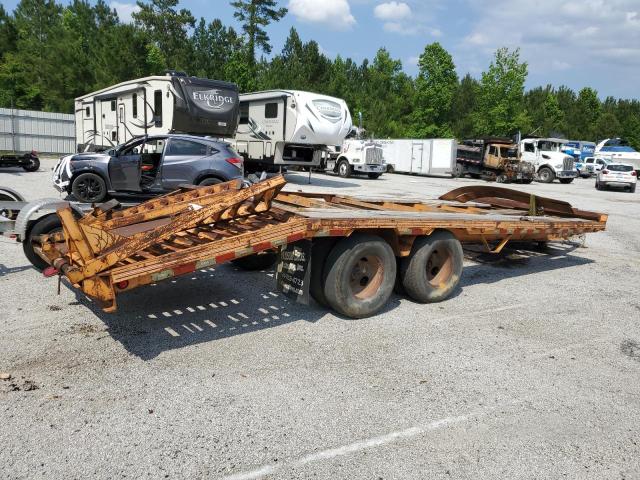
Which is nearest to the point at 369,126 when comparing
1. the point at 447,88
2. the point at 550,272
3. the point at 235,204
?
the point at 447,88

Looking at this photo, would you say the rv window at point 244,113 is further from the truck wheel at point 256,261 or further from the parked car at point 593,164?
the parked car at point 593,164

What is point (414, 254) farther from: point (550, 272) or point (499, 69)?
point (499, 69)

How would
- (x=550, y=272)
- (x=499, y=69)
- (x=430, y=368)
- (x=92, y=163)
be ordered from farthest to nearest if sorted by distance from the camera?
(x=499, y=69) → (x=92, y=163) → (x=550, y=272) → (x=430, y=368)

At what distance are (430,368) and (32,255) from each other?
4768 mm

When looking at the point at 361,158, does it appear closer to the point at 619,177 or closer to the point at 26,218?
the point at 619,177

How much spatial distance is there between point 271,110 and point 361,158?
7.55 meters

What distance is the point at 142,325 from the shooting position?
16.6 ft

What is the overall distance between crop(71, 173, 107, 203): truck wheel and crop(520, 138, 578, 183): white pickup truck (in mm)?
25372

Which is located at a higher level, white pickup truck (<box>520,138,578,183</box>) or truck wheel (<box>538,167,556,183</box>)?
white pickup truck (<box>520,138,578,183</box>)

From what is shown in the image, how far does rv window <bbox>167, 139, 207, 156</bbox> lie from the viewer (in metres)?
11.9

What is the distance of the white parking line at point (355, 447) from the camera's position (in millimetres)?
3013

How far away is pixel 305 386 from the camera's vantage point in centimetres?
406

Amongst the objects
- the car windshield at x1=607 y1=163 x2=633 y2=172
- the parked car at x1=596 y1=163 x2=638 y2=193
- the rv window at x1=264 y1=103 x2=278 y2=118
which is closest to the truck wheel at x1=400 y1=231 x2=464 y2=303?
the rv window at x1=264 y1=103 x2=278 y2=118

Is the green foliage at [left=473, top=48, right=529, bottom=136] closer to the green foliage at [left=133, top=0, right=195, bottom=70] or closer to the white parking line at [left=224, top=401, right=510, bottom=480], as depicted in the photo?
the green foliage at [left=133, top=0, right=195, bottom=70]
